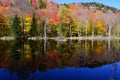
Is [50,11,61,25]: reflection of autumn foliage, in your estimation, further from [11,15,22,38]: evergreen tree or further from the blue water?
the blue water

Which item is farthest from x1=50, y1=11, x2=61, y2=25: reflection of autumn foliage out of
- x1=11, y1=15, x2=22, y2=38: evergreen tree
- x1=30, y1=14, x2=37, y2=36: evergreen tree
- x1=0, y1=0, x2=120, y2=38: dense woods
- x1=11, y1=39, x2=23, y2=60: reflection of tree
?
x1=11, y1=39, x2=23, y2=60: reflection of tree

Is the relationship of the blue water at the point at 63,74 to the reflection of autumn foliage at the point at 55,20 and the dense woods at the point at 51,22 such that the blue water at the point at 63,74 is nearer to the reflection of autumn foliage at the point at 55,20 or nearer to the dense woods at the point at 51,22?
the dense woods at the point at 51,22

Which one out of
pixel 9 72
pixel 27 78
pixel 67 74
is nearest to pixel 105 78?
pixel 67 74

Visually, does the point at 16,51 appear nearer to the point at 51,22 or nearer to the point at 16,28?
the point at 16,28

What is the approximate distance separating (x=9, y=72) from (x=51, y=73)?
3019 mm

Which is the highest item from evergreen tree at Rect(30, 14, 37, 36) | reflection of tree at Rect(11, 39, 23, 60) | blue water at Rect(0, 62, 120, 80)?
evergreen tree at Rect(30, 14, 37, 36)

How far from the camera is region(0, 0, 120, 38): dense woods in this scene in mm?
70812

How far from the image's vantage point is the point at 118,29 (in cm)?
9719

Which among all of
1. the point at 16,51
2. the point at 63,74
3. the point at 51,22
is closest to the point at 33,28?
the point at 51,22

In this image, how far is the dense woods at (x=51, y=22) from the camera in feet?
232

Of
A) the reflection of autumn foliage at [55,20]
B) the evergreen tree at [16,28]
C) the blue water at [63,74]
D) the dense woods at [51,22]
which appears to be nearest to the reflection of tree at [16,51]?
the blue water at [63,74]

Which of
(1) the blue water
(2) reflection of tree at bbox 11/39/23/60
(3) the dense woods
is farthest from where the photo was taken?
(3) the dense woods

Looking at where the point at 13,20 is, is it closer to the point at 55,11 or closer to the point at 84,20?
the point at 55,11

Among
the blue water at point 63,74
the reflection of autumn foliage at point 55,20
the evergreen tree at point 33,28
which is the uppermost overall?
the reflection of autumn foliage at point 55,20
